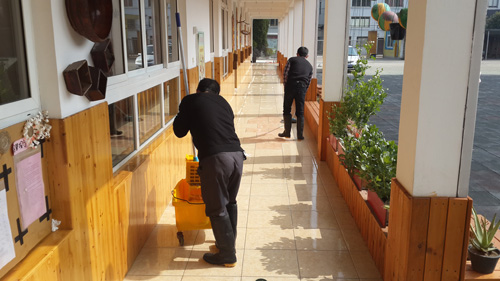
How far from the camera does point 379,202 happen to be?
11.9 ft

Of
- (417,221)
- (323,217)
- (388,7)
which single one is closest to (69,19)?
(417,221)

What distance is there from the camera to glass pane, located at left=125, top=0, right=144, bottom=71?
3799 millimetres

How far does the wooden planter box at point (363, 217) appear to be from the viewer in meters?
3.41

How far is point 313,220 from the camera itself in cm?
445

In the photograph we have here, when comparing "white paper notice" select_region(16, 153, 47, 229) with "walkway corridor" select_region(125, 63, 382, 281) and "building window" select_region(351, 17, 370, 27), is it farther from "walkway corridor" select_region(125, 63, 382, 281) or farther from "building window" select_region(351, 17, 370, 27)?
"building window" select_region(351, 17, 370, 27)

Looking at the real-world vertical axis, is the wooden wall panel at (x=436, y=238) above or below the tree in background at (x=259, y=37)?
below

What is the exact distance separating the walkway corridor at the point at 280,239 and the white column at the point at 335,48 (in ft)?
3.68

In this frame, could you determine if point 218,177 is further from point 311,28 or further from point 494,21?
point 494,21

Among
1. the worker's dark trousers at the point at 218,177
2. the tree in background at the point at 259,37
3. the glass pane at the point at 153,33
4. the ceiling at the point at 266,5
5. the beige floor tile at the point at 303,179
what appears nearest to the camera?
the worker's dark trousers at the point at 218,177

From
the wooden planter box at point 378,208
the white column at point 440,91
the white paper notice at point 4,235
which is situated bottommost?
the wooden planter box at point 378,208

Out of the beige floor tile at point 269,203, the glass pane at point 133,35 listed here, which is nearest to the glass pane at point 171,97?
the glass pane at point 133,35

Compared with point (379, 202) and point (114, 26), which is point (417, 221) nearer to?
point (379, 202)

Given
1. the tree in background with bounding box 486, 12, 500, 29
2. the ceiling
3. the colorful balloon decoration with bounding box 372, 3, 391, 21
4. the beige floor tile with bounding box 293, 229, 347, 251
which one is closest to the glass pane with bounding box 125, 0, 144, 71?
the beige floor tile with bounding box 293, 229, 347, 251

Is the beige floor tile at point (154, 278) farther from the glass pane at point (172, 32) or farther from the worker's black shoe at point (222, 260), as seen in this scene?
the glass pane at point (172, 32)
